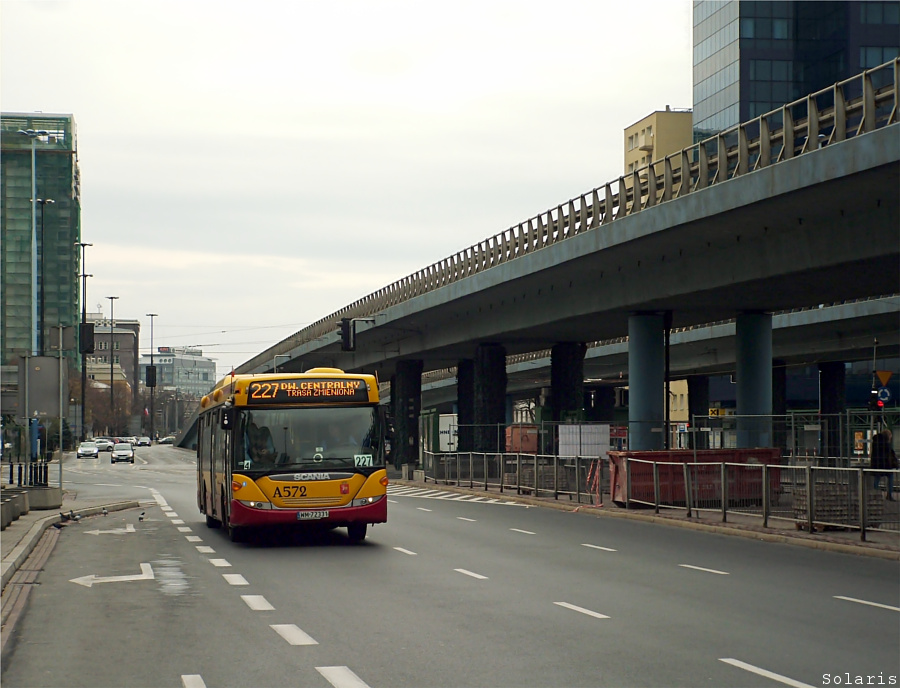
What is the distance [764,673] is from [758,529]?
42.9ft

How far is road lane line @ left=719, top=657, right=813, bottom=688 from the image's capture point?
8.20m

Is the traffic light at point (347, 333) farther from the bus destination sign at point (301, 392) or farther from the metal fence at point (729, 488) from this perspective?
the bus destination sign at point (301, 392)

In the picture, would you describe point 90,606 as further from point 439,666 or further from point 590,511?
point 590,511

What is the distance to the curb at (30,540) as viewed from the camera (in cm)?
1494

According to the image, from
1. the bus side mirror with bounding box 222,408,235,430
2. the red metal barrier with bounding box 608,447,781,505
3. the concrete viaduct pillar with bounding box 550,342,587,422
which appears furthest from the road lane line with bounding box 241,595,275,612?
the concrete viaduct pillar with bounding box 550,342,587,422

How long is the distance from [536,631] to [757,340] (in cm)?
3018

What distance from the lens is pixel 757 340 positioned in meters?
39.4

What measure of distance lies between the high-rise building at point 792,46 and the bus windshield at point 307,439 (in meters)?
78.7

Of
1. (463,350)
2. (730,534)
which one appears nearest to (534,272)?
(730,534)

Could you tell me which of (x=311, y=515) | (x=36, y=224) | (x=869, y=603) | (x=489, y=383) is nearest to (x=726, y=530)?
(x=311, y=515)

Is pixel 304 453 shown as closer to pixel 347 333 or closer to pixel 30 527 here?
pixel 30 527

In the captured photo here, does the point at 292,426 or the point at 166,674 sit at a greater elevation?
the point at 292,426

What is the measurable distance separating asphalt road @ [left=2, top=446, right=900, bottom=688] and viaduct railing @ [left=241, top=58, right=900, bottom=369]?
7.82 metres

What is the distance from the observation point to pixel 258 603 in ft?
40.8
